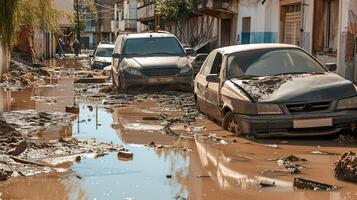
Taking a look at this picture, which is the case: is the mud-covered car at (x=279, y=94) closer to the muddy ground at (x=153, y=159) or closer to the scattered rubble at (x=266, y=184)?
the muddy ground at (x=153, y=159)

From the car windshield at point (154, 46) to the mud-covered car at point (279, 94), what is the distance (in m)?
7.02

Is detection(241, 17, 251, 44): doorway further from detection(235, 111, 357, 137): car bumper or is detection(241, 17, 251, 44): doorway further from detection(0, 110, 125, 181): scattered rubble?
detection(235, 111, 357, 137): car bumper

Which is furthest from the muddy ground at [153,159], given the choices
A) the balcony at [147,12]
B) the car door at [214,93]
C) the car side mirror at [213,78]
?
the balcony at [147,12]

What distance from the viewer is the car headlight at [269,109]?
361 inches

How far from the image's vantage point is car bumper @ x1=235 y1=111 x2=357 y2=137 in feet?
29.9

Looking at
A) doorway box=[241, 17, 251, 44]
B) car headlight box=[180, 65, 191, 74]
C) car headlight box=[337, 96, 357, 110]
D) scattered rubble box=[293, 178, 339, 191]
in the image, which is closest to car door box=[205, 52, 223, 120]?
car headlight box=[337, 96, 357, 110]

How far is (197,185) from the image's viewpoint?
6715 mm

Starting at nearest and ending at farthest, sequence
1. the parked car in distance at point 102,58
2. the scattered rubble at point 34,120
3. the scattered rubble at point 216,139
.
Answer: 1. the scattered rubble at point 216,139
2. the scattered rubble at point 34,120
3. the parked car in distance at point 102,58

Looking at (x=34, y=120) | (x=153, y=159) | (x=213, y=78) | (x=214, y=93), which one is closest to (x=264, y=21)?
(x=214, y=93)

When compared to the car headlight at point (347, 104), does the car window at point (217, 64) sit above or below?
above

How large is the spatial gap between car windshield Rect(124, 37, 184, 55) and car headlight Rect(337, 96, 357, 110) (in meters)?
9.08

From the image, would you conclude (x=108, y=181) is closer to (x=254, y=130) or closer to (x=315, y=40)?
(x=254, y=130)

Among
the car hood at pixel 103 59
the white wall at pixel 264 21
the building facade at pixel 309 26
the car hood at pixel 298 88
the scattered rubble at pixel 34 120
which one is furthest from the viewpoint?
the car hood at pixel 103 59

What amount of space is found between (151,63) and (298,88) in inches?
320
